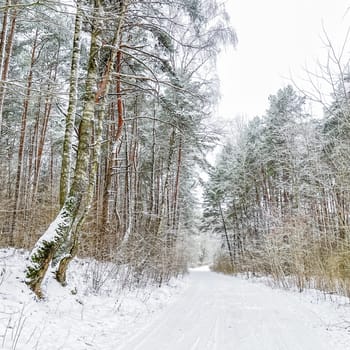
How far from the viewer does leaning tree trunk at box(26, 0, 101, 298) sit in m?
4.27

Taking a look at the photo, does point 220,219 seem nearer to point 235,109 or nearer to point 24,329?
point 235,109

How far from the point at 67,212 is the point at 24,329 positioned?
198 centimetres

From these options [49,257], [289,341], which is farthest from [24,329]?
[289,341]

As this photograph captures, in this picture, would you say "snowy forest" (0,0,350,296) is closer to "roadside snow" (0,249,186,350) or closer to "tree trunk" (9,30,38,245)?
"tree trunk" (9,30,38,245)

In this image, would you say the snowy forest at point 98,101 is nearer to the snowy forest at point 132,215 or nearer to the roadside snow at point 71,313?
the snowy forest at point 132,215

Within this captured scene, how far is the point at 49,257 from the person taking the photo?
4.39 meters

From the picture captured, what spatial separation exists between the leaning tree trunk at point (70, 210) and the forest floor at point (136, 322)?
259mm

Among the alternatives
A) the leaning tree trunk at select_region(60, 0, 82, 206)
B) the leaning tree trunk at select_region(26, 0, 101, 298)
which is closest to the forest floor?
the leaning tree trunk at select_region(26, 0, 101, 298)

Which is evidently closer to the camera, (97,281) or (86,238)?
(97,281)

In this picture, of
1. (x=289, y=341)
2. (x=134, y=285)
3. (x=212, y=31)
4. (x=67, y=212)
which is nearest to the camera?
(x=289, y=341)

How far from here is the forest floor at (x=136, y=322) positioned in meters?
3.42

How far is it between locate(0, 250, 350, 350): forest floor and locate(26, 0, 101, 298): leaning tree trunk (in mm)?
259

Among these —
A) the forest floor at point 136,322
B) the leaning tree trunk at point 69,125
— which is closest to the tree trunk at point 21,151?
the leaning tree trunk at point 69,125

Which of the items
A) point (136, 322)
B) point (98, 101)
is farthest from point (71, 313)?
point (98, 101)
